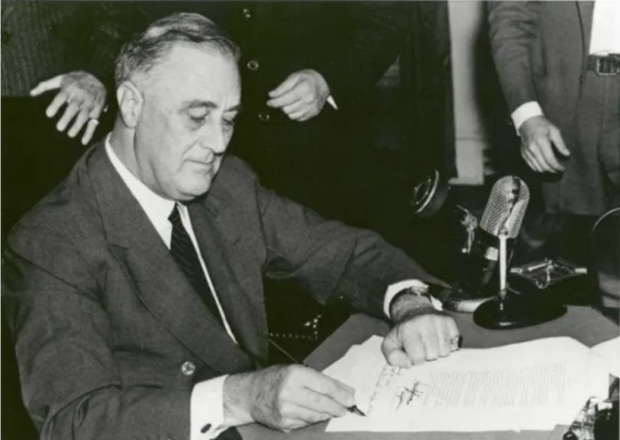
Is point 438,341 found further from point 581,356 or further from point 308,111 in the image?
point 308,111

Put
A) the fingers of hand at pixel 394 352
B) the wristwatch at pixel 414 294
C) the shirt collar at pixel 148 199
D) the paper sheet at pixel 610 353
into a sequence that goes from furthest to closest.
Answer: the wristwatch at pixel 414 294 < the shirt collar at pixel 148 199 < the fingers of hand at pixel 394 352 < the paper sheet at pixel 610 353

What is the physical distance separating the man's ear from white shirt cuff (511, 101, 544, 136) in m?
1.74

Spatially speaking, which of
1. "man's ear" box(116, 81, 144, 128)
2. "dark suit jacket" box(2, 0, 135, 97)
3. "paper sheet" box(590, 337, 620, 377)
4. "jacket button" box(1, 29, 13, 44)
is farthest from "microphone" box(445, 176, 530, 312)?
"jacket button" box(1, 29, 13, 44)

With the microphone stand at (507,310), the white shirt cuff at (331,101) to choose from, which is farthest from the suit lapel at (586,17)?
the microphone stand at (507,310)

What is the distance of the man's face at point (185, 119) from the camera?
5.75 feet

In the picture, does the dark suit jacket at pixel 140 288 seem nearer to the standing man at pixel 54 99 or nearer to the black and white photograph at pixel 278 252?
the black and white photograph at pixel 278 252

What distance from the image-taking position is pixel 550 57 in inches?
128

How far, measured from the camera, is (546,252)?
2297 millimetres

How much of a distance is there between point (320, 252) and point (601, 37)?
1.59 metres

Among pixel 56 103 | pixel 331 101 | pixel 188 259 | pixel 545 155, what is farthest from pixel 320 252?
pixel 545 155

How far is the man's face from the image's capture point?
5.75 ft

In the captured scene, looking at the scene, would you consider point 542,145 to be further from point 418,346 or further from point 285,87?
point 418,346

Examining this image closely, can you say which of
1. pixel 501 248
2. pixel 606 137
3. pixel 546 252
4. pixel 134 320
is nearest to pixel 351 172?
pixel 606 137

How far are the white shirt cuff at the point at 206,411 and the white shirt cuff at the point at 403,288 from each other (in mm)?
593
